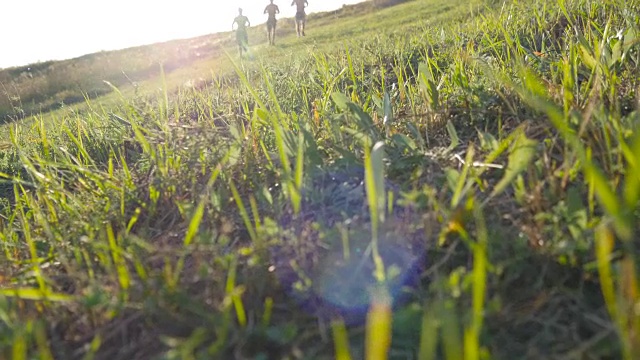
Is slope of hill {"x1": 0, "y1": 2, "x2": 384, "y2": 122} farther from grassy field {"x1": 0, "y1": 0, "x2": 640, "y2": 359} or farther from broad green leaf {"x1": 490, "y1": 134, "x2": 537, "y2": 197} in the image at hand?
broad green leaf {"x1": 490, "y1": 134, "x2": 537, "y2": 197}

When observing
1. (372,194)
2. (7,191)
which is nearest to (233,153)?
(372,194)

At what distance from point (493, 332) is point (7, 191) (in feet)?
10.3

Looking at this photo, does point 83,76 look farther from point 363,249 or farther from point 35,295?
point 363,249

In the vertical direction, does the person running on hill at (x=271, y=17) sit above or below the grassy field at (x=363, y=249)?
above

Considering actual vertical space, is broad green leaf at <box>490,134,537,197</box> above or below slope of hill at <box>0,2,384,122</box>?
above

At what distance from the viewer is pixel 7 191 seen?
3.28m

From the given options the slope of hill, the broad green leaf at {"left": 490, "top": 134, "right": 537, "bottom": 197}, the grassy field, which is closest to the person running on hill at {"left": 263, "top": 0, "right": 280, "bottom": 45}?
the slope of hill

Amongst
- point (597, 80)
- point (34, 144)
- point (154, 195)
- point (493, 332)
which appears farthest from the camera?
point (34, 144)

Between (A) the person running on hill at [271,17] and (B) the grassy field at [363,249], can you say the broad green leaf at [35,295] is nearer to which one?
(B) the grassy field at [363,249]

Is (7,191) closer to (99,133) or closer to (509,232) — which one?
(99,133)

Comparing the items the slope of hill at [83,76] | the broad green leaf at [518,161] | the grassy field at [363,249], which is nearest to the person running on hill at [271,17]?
the slope of hill at [83,76]

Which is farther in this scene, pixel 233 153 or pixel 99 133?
pixel 99 133

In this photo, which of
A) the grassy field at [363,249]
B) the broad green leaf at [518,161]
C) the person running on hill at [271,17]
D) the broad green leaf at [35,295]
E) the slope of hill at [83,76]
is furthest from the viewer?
the person running on hill at [271,17]

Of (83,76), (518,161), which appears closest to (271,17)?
(83,76)
